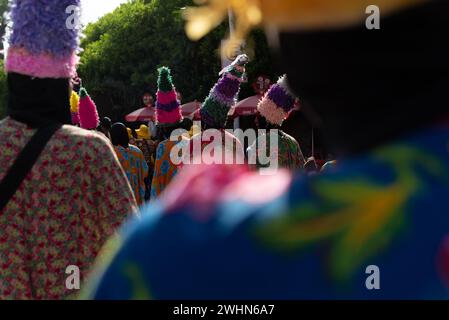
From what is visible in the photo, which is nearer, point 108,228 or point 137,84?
point 108,228

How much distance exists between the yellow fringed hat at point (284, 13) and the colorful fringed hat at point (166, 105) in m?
7.80

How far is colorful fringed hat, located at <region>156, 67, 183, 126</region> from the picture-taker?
8992 mm

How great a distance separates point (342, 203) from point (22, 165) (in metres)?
2.57

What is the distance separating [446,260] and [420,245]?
0.12 feet

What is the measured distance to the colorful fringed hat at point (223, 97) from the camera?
7754mm

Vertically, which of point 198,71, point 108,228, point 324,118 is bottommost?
point 108,228

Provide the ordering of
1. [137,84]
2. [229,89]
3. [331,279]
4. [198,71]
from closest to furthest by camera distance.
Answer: [331,279]
[229,89]
[198,71]
[137,84]

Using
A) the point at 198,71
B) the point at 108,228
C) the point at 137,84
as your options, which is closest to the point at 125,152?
the point at 108,228

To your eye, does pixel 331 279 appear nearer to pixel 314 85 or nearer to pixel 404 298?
pixel 404 298

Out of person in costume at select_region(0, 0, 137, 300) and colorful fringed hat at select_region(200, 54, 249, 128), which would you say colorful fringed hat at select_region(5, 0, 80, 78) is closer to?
person in costume at select_region(0, 0, 137, 300)

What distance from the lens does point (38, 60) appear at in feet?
12.0

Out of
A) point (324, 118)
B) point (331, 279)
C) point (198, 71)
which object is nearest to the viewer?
point (331, 279)

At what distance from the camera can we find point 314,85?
1038 mm
